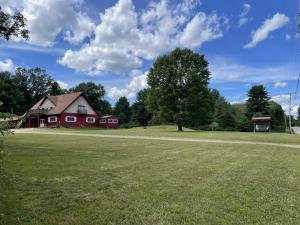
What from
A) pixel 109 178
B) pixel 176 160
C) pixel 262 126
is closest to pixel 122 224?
pixel 109 178

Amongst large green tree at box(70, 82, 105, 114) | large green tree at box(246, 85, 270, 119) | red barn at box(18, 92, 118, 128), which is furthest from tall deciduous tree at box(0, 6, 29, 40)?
large green tree at box(70, 82, 105, 114)

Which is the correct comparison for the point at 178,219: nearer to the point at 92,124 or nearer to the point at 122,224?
the point at 122,224

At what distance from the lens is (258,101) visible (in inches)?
2714

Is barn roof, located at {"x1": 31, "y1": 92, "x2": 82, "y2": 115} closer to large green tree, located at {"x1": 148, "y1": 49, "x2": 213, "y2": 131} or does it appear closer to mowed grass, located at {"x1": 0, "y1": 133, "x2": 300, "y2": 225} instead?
large green tree, located at {"x1": 148, "y1": 49, "x2": 213, "y2": 131}

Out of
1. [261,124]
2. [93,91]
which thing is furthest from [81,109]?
[261,124]

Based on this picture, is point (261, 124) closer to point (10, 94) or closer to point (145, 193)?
point (145, 193)

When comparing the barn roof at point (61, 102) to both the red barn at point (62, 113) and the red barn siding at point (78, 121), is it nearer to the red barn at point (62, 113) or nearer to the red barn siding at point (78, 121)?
the red barn at point (62, 113)

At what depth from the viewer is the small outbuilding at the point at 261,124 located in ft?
143

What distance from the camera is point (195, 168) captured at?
9727 mm

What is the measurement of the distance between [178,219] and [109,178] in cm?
326

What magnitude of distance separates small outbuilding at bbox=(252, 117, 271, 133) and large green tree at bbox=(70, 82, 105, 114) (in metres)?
51.9

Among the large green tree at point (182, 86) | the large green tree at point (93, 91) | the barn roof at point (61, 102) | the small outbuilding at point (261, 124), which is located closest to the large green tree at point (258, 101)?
the small outbuilding at point (261, 124)

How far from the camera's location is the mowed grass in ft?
16.8

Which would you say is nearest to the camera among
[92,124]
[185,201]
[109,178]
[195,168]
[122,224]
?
[122,224]
